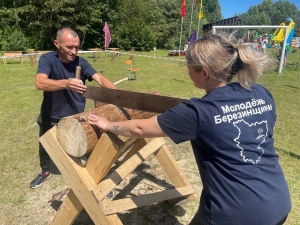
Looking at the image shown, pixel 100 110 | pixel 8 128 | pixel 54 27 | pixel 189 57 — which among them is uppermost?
pixel 54 27

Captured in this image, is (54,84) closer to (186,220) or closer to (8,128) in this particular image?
(186,220)

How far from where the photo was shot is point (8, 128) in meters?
5.80

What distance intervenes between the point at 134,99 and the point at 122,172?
0.69 metres

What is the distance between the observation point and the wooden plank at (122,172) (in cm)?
219

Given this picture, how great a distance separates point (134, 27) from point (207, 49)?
32.7 meters

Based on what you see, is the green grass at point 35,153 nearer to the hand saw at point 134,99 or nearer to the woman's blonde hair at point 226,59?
the hand saw at point 134,99

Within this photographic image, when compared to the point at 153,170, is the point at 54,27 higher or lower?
higher

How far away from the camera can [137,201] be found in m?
2.59

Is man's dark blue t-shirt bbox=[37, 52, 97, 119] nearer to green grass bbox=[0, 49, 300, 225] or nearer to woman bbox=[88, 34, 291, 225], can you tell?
green grass bbox=[0, 49, 300, 225]

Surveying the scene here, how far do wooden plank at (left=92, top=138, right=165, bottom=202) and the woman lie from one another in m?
0.80

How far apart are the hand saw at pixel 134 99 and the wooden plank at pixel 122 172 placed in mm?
571

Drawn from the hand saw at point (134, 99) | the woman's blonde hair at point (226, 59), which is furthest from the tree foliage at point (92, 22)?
the woman's blonde hair at point (226, 59)

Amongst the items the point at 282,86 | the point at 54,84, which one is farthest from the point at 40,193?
the point at 282,86

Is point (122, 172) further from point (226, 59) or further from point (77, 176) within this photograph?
point (226, 59)
